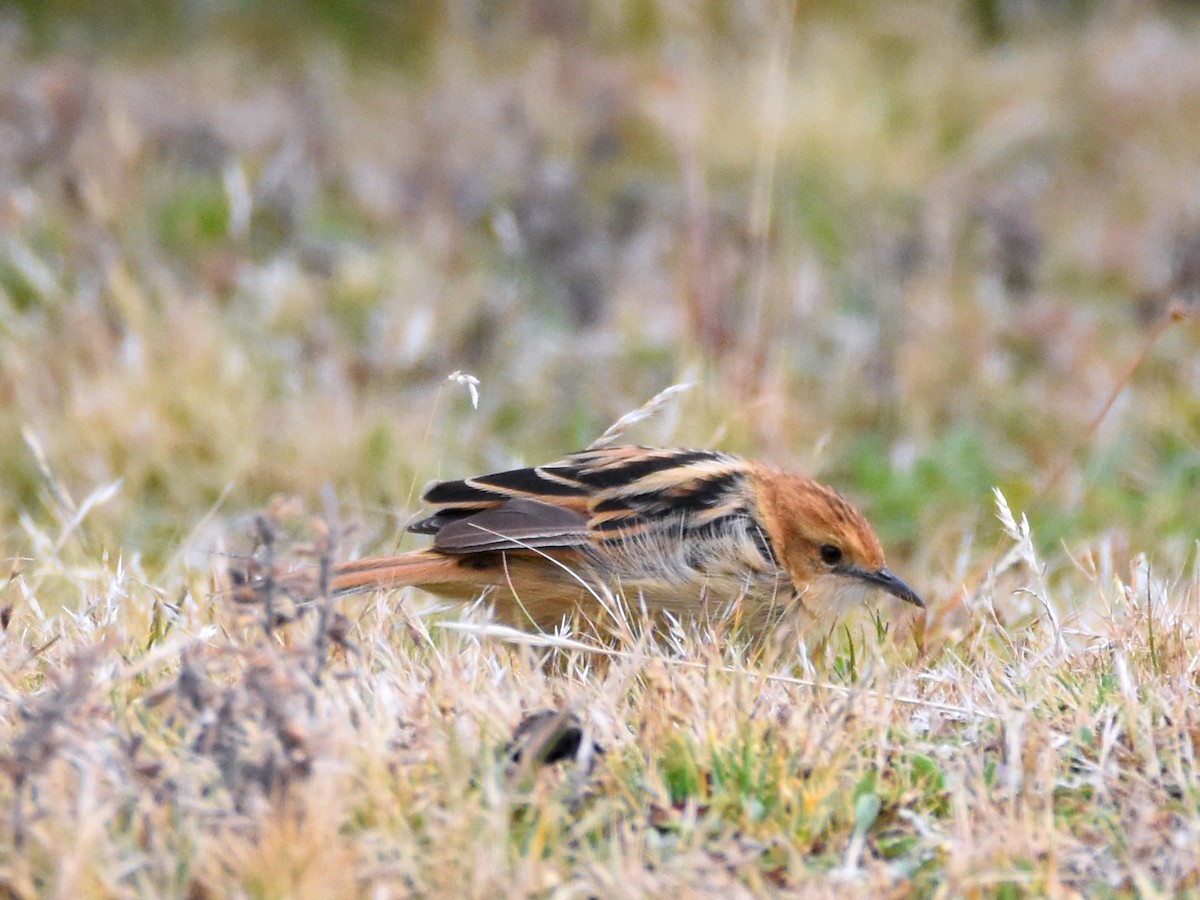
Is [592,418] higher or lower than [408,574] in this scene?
lower

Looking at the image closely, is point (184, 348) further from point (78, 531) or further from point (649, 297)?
point (649, 297)

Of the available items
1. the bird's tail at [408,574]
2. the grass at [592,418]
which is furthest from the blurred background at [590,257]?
the bird's tail at [408,574]

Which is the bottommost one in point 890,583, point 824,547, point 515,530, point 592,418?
point 592,418

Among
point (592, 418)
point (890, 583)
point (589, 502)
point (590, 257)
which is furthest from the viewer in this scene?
point (590, 257)

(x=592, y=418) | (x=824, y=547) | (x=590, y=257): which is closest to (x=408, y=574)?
(x=824, y=547)

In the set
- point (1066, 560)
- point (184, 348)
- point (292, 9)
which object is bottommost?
point (1066, 560)

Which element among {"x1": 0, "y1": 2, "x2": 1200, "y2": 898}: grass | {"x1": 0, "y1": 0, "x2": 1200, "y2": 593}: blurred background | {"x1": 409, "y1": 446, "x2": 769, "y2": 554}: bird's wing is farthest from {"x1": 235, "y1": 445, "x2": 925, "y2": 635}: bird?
{"x1": 0, "y1": 0, "x2": 1200, "y2": 593}: blurred background

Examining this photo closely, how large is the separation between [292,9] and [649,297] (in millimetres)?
6648

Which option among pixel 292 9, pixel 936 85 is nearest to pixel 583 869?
pixel 936 85

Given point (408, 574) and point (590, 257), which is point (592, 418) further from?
point (408, 574)

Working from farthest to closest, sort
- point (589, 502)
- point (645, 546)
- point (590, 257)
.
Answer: point (590, 257) → point (589, 502) → point (645, 546)

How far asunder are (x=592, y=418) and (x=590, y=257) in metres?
1.59

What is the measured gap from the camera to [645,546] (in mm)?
4543

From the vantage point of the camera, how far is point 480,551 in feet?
15.3
